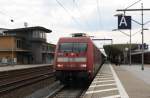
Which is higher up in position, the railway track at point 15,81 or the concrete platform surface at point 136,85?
the concrete platform surface at point 136,85

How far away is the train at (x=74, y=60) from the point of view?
22328 millimetres

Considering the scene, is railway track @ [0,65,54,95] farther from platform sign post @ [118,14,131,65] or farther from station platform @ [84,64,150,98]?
platform sign post @ [118,14,131,65]

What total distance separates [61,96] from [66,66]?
3.51 meters

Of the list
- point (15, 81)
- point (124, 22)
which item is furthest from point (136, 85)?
point (124, 22)

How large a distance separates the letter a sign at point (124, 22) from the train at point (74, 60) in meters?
9.73

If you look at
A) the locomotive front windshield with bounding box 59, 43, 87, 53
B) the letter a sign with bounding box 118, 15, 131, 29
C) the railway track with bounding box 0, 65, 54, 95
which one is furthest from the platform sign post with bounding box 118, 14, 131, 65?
the locomotive front windshield with bounding box 59, 43, 87, 53

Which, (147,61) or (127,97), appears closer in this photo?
(127,97)

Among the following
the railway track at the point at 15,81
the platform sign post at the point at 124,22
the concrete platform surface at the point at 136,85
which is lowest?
the railway track at the point at 15,81

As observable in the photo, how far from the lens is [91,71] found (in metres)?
22.5

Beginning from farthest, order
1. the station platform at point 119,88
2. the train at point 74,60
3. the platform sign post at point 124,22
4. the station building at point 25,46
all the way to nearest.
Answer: the station building at point 25,46
the platform sign post at point 124,22
the train at point 74,60
the station platform at point 119,88

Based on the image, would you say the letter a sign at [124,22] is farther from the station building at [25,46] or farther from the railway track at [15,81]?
the station building at [25,46]

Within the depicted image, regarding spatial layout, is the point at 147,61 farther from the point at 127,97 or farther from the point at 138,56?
the point at 127,97

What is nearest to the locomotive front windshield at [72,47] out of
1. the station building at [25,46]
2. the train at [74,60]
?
the train at [74,60]

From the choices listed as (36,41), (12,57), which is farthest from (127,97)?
(36,41)
